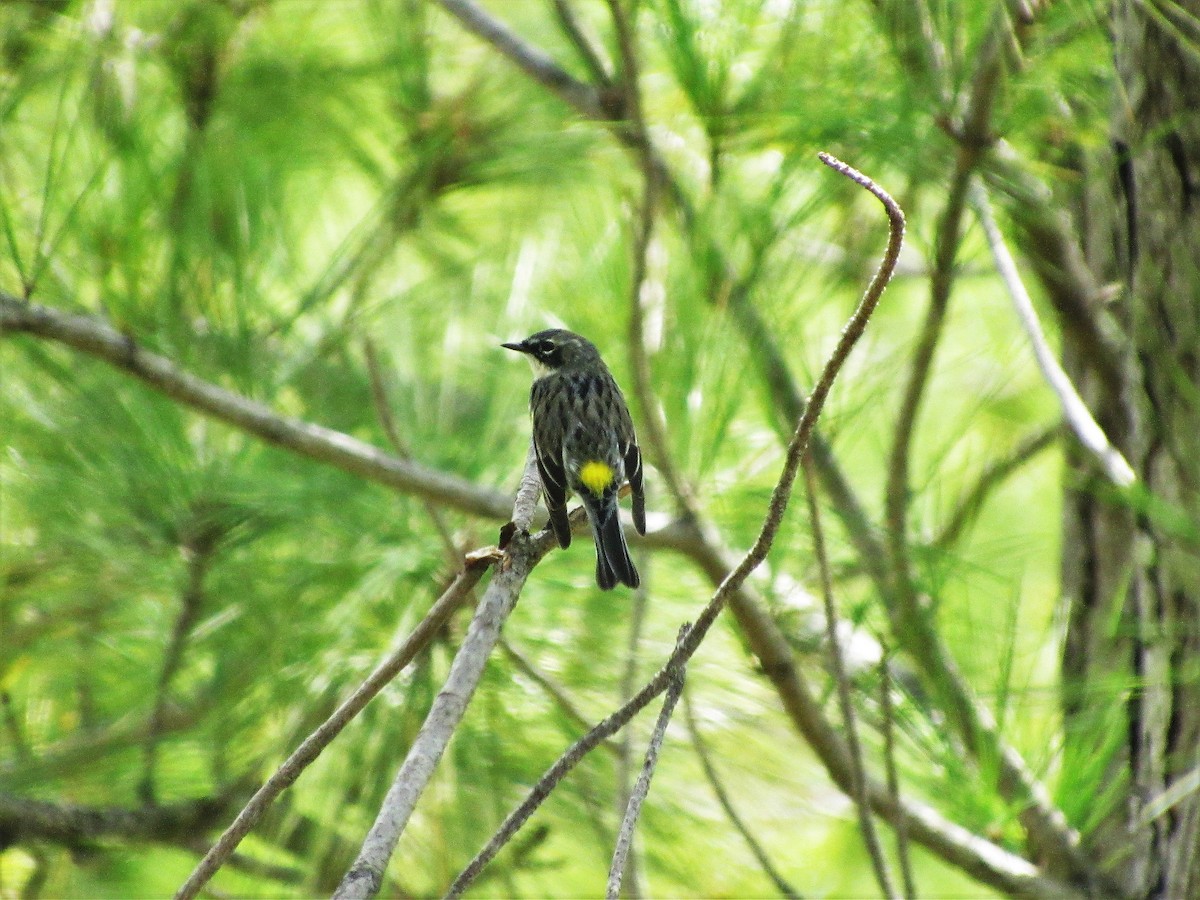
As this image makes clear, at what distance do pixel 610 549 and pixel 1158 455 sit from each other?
76cm

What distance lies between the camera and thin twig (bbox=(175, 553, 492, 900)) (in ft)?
2.99

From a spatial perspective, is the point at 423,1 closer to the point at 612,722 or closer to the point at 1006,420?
the point at 1006,420

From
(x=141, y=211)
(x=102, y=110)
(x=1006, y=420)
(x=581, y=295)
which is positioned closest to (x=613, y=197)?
(x=581, y=295)

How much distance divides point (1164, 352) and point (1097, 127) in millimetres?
428

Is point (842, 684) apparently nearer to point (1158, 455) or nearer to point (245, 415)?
point (1158, 455)

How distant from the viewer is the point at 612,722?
37.0 inches

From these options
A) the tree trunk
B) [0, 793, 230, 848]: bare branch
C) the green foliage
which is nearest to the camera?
the tree trunk

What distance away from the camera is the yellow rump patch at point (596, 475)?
1.93 metres

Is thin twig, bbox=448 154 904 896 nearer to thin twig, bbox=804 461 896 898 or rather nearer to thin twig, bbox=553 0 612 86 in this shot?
thin twig, bbox=804 461 896 898

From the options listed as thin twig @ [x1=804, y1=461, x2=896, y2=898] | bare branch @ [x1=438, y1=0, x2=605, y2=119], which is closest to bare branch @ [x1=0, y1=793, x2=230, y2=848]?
thin twig @ [x1=804, y1=461, x2=896, y2=898]

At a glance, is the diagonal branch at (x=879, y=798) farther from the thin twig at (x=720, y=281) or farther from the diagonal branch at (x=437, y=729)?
the diagonal branch at (x=437, y=729)

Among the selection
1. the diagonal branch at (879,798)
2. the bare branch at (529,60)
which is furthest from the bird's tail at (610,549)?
the bare branch at (529,60)

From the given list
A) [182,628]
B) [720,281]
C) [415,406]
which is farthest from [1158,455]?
[182,628]

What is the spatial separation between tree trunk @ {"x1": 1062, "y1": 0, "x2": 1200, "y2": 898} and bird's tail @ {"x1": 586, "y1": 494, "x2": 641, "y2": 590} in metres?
0.60
